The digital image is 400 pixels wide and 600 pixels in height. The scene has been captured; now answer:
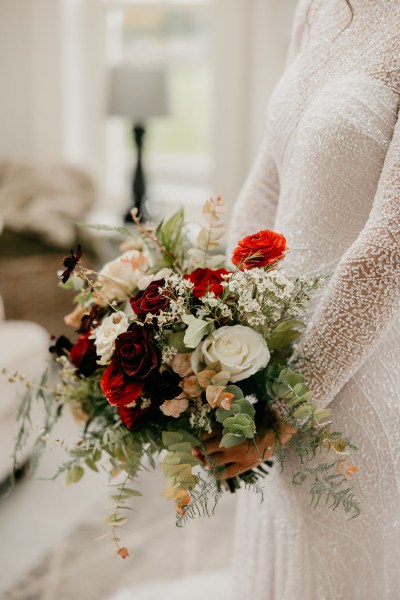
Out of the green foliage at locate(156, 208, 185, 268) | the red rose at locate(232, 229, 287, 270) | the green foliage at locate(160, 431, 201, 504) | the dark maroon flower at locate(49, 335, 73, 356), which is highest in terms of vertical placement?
the red rose at locate(232, 229, 287, 270)

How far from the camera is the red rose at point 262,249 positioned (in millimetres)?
1063

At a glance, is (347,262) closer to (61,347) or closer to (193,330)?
(193,330)

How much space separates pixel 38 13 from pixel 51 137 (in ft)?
2.44

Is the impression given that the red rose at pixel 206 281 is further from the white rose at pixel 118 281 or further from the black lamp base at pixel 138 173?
the black lamp base at pixel 138 173

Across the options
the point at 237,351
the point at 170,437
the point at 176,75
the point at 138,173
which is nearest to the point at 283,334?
the point at 237,351

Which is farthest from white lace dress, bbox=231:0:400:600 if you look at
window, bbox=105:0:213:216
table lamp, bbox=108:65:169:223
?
window, bbox=105:0:213:216

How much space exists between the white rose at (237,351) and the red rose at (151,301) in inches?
3.3

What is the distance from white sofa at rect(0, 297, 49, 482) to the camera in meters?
2.62

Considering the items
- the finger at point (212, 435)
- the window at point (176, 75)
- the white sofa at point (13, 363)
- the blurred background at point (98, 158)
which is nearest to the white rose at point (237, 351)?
the finger at point (212, 435)

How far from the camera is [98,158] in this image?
4.85 metres

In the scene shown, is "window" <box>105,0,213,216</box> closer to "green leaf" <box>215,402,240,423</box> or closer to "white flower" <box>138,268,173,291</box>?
"white flower" <box>138,268,173,291</box>

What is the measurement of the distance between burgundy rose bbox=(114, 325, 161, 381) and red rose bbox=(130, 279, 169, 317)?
28mm

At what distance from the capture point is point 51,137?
474 cm

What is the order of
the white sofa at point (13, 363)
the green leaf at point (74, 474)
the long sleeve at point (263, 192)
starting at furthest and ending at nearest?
the white sofa at point (13, 363), the long sleeve at point (263, 192), the green leaf at point (74, 474)
